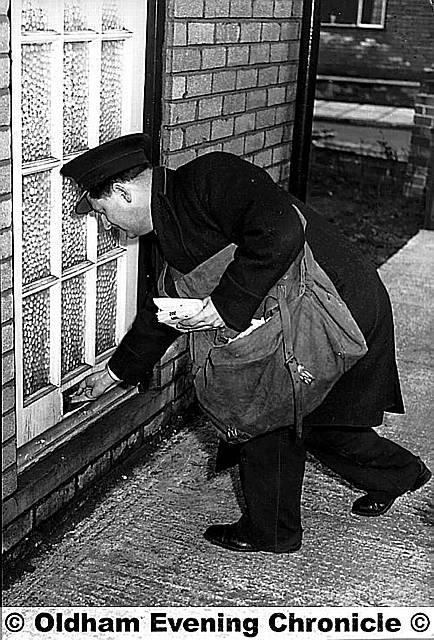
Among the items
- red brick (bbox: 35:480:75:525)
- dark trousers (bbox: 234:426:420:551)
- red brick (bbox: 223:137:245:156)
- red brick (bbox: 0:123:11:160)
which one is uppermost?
red brick (bbox: 0:123:11:160)

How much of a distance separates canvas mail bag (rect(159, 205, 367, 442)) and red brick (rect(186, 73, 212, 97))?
3.70 ft

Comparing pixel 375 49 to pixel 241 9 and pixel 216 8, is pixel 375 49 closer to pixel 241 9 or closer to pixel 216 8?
pixel 241 9

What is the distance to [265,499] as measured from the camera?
2.99 m

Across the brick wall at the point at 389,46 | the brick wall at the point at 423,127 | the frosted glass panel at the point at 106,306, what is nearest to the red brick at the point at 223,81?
the frosted glass panel at the point at 106,306

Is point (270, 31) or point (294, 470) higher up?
point (270, 31)

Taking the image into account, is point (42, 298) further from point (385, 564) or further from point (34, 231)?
point (385, 564)

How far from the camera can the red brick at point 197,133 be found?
3736 mm

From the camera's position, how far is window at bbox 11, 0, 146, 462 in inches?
113

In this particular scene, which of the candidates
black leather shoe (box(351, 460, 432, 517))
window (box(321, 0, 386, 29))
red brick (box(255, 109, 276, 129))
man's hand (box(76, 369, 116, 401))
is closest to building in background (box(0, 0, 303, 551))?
man's hand (box(76, 369, 116, 401))

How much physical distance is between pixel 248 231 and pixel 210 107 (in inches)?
59.2

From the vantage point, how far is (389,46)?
8680mm

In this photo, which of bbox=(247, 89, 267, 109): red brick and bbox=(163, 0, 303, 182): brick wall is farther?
bbox=(247, 89, 267, 109): red brick

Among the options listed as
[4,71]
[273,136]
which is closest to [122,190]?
[4,71]
